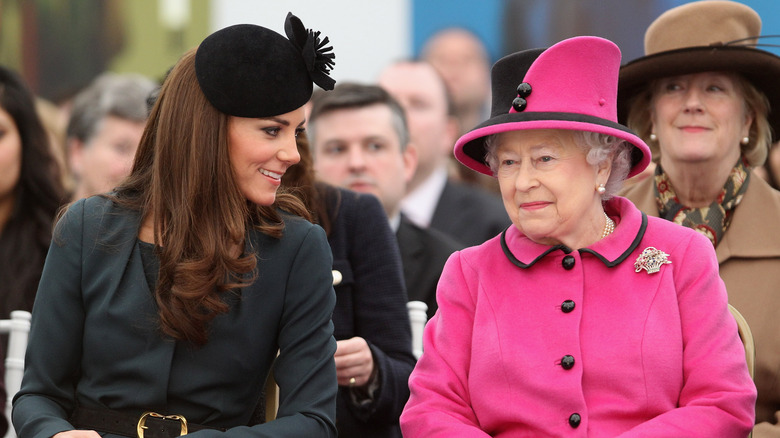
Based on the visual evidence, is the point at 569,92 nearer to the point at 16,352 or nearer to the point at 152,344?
the point at 152,344

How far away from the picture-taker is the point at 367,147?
589cm

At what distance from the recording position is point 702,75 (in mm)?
4734

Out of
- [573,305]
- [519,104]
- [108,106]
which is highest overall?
[519,104]

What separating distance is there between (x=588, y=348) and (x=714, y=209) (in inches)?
56.4

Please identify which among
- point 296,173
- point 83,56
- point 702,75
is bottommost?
point 83,56

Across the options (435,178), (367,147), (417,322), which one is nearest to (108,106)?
(367,147)

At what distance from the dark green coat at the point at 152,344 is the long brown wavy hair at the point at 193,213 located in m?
0.06

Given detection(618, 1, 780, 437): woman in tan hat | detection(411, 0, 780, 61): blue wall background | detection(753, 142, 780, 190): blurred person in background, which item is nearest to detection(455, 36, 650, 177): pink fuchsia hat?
detection(618, 1, 780, 437): woman in tan hat

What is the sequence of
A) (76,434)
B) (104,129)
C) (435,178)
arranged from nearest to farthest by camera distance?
(76,434) → (104,129) → (435,178)

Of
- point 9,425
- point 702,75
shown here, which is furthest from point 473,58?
point 9,425

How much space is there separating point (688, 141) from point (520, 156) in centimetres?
134

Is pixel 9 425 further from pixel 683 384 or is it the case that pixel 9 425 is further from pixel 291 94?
pixel 683 384

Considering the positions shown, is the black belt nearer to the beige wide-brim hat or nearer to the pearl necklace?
the pearl necklace

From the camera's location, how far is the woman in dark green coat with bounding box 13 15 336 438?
3453mm
